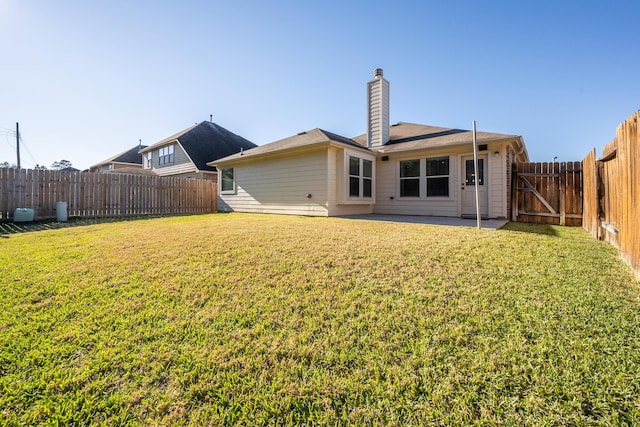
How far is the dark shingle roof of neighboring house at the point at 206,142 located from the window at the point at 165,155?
0.37 meters

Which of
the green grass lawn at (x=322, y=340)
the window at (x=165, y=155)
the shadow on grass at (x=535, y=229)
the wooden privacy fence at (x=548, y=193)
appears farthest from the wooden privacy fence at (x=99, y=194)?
the wooden privacy fence at (x=548, y=193)

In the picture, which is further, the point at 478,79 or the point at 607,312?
the point at 478,79

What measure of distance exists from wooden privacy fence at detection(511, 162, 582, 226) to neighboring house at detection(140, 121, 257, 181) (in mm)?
15846

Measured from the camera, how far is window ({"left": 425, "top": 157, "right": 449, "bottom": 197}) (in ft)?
28.8

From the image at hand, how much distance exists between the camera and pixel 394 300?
7.95ft

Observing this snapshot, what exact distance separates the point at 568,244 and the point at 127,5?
11.5 meters

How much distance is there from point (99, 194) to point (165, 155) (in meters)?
11.0

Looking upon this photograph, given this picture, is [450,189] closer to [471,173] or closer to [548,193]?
[471,173]

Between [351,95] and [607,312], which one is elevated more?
[351,95]

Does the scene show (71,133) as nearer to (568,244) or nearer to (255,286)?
(255,286)

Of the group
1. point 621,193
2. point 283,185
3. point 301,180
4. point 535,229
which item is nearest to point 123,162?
point 283,185

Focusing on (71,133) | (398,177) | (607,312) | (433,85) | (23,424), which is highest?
(71,133)

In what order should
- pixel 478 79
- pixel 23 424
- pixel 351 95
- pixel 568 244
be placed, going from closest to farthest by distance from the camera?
pixel 23 424 < pixel 568 244 < pixel 478 79 < pixel 351 95

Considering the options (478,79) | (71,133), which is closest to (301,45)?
(478,79)
